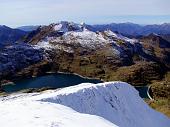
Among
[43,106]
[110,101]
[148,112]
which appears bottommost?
[148,112]

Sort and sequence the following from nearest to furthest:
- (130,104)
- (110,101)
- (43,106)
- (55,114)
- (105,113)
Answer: (55,114), (43,106), (105,113), (110,101), (130,104)

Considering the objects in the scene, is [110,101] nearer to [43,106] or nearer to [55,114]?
[43,106]

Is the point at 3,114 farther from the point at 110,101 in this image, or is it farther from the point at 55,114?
the point at 110,101

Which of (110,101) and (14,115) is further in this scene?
(110,101)

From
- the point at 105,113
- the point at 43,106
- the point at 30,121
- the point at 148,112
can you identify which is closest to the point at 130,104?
the point at 148,112

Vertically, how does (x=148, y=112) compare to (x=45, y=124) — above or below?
below

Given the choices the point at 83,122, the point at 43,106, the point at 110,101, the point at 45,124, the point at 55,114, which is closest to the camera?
the point at 45,124
